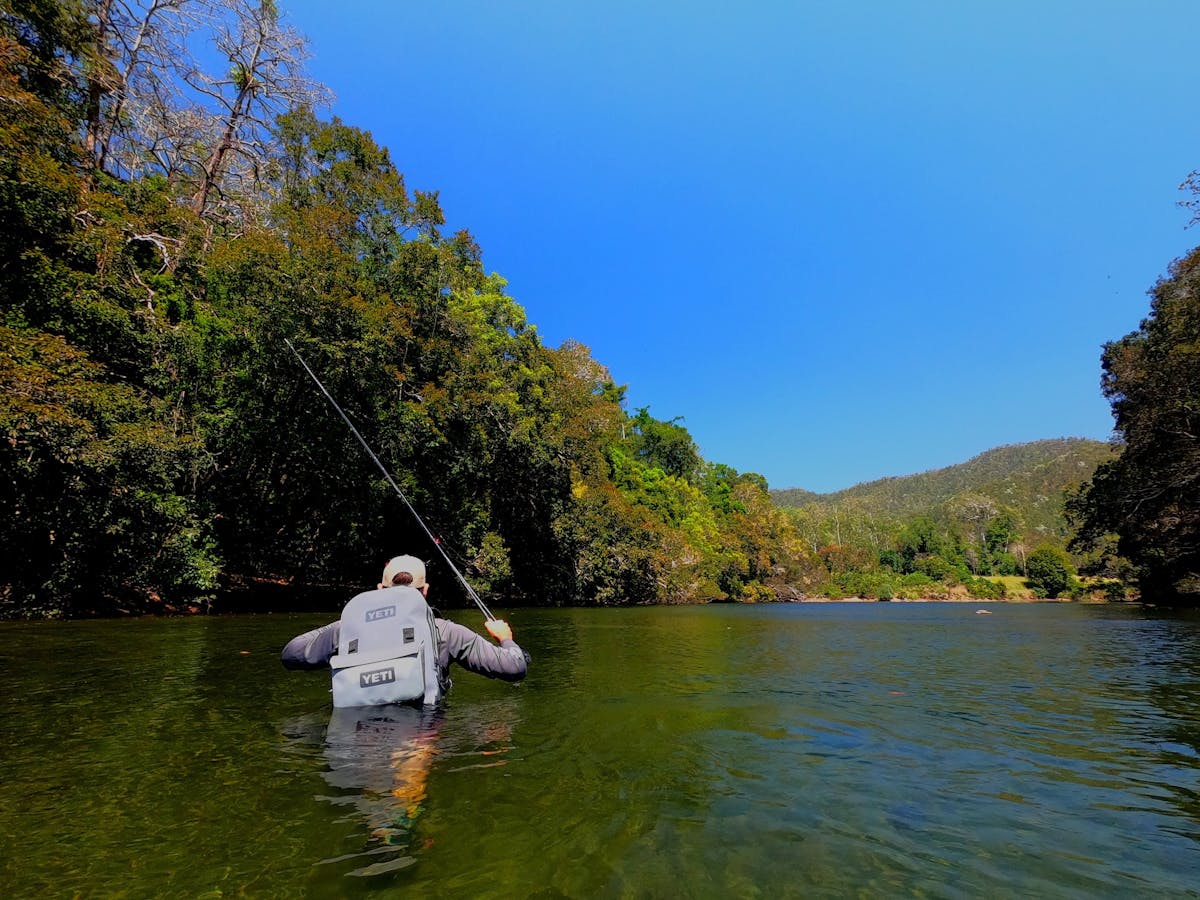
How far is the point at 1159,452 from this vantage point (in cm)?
3291

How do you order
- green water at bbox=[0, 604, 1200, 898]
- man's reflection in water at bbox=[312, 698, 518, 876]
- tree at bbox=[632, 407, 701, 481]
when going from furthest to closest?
tree at bbox=[632, 407, 701, 481]
man's reflection in water at bbox=[312, 698, 518, 876]
green water at bbox=[0, 604, 1200, 898]

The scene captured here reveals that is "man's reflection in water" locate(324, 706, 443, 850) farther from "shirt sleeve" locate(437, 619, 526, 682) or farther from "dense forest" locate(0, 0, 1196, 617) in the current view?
"dense forest" locate(0, 0, 1196, 617)

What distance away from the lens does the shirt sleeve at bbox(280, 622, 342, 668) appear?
18.4 ft

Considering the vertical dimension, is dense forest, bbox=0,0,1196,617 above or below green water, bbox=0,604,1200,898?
above

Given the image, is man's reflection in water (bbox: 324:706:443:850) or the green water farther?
man's reflection in water (bbox: 324:706:443:850)

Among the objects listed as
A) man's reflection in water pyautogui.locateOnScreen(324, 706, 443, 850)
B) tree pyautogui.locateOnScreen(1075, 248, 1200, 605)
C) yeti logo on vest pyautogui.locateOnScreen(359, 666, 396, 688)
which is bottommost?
man's reflection in water pyautogui.locateOnScreen(324, 706, 443, 850)

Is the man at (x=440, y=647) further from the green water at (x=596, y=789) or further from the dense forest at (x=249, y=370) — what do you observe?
the dense forest at (x=249, y=370)

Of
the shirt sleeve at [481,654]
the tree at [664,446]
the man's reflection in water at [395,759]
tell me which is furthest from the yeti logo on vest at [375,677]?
the tree at [664,446]

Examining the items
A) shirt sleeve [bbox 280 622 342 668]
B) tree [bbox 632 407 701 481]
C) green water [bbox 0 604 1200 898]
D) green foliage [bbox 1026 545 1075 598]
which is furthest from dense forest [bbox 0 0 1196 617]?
green foliage [bbox 1026 545 1075 598]

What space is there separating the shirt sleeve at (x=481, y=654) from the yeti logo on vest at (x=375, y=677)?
2.12 feet

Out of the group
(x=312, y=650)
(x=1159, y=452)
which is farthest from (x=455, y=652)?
(x=1159, y=452)

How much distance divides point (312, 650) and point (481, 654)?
1.57m

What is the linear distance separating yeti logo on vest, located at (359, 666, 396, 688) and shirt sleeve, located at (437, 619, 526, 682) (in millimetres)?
647

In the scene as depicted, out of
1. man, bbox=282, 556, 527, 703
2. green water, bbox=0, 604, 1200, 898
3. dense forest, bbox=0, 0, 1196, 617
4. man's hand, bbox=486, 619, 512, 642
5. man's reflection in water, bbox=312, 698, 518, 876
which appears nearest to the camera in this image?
green water, bbox=0, 604, 1200, 898
